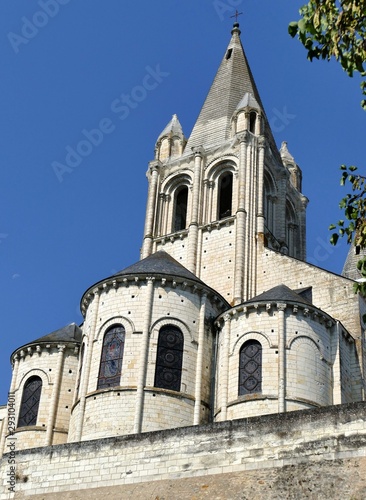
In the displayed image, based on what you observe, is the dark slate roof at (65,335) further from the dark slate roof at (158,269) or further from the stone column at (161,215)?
the stone column at (161,215)

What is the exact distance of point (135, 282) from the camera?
2930cm

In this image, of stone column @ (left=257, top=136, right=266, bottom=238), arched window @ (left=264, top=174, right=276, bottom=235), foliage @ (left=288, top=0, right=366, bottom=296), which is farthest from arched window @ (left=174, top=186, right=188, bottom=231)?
foliage @ (left=288, top=0, right=366, bottom=296)

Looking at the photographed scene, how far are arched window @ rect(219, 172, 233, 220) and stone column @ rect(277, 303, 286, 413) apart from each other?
11.2 m

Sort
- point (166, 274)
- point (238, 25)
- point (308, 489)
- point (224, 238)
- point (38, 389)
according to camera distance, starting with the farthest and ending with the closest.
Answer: point (238, 25)
point (224, 238)
point (38, 389)
point (166, 274)
point (308, 489)

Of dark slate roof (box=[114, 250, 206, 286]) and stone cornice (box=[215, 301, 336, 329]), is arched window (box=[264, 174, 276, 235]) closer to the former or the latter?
dark slate roof (box=[114, 250, 206, 286])

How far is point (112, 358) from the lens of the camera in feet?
92.6

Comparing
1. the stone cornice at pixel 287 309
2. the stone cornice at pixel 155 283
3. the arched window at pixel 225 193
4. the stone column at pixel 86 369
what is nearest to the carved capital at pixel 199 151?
the arched window at pixel 225 193

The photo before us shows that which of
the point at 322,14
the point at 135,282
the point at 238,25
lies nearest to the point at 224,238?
the point at 135,282

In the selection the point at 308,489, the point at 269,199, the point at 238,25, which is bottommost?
the point at 308,489

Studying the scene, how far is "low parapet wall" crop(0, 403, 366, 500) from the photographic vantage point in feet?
51.6

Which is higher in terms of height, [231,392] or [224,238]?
[224,238]

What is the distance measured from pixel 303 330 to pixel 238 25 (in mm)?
27077

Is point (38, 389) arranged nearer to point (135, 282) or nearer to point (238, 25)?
point (135, 282)

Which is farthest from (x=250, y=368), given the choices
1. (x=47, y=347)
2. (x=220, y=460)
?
(x=220, y=460)
